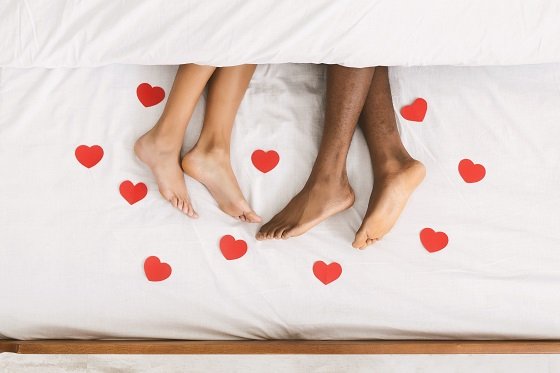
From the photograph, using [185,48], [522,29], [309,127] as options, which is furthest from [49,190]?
[522,29]

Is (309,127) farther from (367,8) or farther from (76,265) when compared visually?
(76,265)

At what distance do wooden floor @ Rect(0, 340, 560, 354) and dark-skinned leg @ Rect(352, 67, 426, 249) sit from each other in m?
0.20

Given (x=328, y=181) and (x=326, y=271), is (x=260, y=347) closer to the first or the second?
(x=326, y=271)

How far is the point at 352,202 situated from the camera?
3.64 feet

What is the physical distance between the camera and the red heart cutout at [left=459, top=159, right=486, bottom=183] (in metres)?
1.13

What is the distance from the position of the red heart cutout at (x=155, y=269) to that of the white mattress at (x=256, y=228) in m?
0.01

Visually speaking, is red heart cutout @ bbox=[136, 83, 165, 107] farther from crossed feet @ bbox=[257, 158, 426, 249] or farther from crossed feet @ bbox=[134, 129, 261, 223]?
crossed feet @ bbox=[257, 158, 426, 249]

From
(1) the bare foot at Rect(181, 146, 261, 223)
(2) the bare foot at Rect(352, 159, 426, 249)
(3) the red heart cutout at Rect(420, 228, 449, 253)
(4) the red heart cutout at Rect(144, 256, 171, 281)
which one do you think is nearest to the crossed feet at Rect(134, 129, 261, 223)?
(1) the bare foot at Rect(181, 146, 261, 223)

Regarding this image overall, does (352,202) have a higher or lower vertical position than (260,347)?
higher

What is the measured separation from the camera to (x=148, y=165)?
1.11 metres

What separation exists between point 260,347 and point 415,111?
1.89 feet

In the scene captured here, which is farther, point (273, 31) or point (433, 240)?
point (433, 240)

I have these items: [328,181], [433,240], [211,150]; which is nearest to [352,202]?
[328,181]

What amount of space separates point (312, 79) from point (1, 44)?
1.99ft
